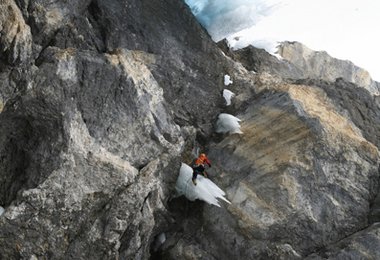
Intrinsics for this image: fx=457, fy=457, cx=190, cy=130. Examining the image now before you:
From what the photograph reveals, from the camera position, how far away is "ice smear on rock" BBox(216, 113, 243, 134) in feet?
67.6

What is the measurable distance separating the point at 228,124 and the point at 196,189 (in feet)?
13.6

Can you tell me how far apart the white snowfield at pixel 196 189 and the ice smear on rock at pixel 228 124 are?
3.07m

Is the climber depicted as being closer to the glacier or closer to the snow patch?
the snow patch

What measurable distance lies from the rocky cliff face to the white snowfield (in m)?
0.42

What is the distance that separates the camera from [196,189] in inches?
714

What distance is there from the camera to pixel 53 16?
61.8 feet

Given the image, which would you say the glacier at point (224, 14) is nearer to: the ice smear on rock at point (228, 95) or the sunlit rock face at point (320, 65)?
the sunlit rock face at point (320, 65)

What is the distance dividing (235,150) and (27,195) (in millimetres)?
9067

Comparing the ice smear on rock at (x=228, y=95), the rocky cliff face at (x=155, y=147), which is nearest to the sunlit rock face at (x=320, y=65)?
the rocky cliff face at (x=155, y=147)

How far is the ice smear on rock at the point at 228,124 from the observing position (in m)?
20.6

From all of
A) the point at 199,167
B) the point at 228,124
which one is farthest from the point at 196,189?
the point at 228,124

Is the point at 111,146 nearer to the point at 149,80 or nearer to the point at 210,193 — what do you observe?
the point at 149,80

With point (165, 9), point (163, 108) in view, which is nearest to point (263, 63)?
point (165, 9)

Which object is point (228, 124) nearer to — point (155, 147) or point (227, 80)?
point (227, 80)
